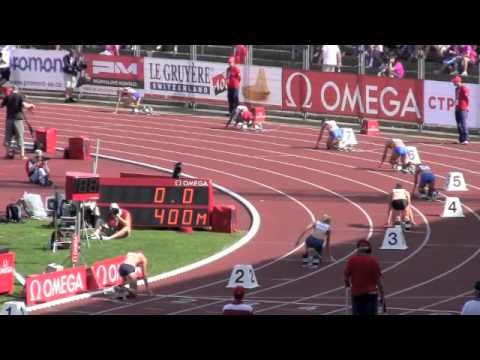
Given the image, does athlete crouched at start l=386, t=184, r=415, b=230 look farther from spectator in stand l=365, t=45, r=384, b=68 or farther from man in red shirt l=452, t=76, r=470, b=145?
spectator in stand l=365, t=45, r=384, b=68

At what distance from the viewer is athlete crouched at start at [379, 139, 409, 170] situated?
1345 inches

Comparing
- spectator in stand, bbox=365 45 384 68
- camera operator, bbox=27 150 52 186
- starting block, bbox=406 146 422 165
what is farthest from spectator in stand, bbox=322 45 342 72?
camera operator, bbox=27 150 52 186

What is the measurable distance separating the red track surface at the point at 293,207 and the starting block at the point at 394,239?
0.23 m

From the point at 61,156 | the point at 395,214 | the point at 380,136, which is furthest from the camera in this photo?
the point at 380,136

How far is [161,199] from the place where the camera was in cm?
2883

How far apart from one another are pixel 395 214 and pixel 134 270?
7.45 m

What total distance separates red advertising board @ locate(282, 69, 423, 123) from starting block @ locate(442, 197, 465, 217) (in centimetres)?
1090

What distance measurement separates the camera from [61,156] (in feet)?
124

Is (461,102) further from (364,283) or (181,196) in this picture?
(364,283)

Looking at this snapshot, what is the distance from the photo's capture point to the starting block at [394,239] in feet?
85.7

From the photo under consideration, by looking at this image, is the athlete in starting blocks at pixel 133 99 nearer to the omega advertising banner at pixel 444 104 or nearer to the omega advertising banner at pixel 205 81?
the omega advertising banner at pixel 205 81

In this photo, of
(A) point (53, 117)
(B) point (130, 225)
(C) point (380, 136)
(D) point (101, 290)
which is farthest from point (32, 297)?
(A) point (53, 117)

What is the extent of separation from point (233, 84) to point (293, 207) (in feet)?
40.9
